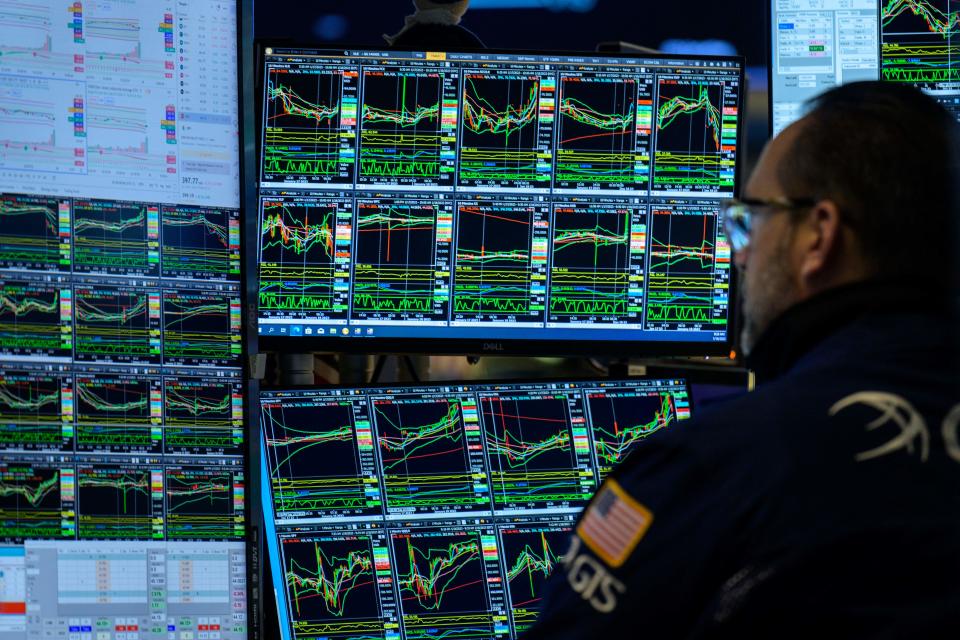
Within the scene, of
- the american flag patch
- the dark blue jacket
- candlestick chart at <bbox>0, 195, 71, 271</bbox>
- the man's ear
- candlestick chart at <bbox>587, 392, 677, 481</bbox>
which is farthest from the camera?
candlestick chart at <bbox>587, 392, 677, 481</bbox>

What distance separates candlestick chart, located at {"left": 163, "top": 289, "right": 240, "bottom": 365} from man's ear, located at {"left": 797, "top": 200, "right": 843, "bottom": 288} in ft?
3.87

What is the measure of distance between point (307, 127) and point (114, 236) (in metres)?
0.42

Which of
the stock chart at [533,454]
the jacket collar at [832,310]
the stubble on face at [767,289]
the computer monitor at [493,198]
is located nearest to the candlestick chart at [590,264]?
the computer monitor at [493,198]

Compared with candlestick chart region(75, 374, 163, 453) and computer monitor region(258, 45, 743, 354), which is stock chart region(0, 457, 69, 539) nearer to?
candlestick chart region(75, 374, 163, 453)

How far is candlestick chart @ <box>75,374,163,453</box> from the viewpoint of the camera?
6.85ft

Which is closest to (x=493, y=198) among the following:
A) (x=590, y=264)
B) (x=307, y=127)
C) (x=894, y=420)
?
(x=590, y=264)

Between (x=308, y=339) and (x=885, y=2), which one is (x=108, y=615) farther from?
(x=885, y=2)

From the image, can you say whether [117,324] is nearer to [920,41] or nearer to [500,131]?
[500,131]

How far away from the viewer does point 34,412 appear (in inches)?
82.0

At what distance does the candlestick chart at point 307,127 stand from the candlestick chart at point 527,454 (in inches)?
22.1

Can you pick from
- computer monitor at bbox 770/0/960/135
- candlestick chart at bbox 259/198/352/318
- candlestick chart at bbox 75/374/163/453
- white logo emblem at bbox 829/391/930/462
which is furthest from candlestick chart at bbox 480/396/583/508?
white logo emblem at bbox 829/391/930/462

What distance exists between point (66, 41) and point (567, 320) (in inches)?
42.9

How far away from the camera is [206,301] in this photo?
6.87 ft

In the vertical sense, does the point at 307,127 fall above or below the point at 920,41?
below
